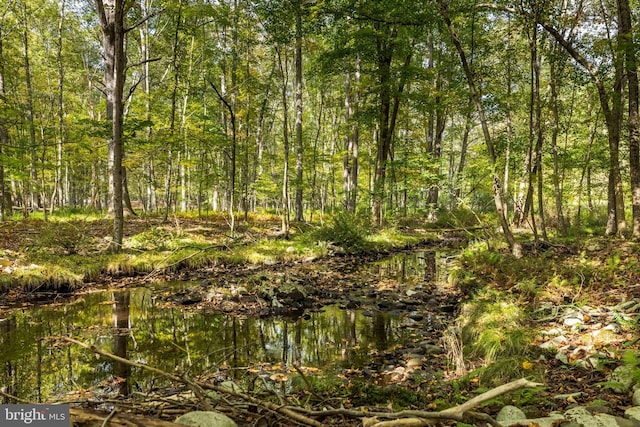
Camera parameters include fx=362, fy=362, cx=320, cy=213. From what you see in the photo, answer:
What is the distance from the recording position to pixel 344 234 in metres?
14.8

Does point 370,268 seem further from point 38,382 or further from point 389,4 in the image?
point 38,382

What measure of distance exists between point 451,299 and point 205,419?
7032mm

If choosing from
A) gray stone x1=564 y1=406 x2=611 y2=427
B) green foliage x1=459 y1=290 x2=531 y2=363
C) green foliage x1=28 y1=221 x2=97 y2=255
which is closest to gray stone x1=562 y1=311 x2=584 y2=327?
green foliage x1=459 y1=290 x2=531 y2=363

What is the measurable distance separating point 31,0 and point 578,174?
36040 millimetres

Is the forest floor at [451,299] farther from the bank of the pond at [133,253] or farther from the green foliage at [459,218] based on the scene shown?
the green foliage at [459,218]

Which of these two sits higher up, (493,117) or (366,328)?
(493,117)

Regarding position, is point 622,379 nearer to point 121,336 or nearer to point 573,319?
point 573,319

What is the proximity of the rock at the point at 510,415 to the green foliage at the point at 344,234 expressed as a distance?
11465mm

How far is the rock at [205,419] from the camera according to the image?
8.19 feet

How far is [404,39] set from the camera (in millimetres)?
15586

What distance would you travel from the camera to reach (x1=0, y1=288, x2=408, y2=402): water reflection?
14.8ft

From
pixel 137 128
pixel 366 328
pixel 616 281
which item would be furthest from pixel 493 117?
pixel 137 128

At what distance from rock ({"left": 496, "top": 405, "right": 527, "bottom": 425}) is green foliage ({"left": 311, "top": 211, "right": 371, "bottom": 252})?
11.5 metres

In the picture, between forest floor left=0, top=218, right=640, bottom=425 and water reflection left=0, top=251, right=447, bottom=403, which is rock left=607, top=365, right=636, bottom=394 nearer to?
forest floor left=0, top=218, right=640, bottom=425
